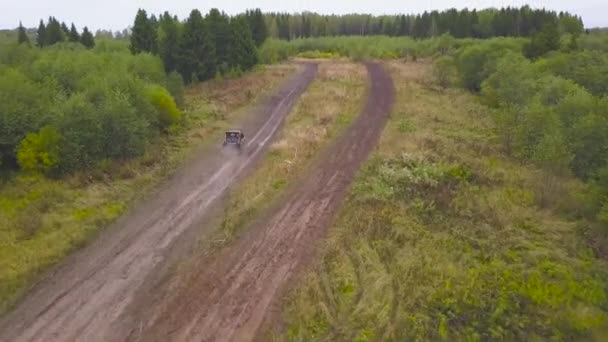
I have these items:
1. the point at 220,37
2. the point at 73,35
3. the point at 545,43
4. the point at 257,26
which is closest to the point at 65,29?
the point at 73,35

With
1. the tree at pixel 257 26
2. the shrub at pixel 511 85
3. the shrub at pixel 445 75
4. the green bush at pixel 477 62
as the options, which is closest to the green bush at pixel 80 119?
the shrub at pixel 511 85

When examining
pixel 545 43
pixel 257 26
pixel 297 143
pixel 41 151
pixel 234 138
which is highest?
pixel 257 26

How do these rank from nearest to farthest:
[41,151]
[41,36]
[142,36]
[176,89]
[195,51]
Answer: [41,151]
[176,89]
[195,51]
[142,36]
[41,36]

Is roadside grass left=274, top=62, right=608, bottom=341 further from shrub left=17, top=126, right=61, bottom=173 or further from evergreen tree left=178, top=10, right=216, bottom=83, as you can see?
evergreen tree left=178, top=10, right=216, bottom=83

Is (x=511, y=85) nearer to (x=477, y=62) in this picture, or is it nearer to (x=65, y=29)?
(x=477, y=62)

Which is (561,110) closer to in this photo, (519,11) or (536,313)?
(536,313)

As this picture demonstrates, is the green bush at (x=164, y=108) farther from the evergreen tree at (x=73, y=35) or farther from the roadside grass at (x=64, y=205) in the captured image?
the evergreen tree at (x=73, y=35)
